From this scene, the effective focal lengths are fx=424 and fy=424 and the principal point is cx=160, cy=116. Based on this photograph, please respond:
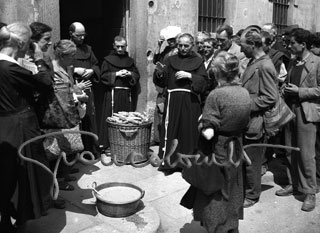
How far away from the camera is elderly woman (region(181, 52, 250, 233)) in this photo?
12.4 ft

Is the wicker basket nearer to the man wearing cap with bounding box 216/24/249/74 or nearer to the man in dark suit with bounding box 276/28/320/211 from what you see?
the man wearing cap with bounding box 216/24/249/74

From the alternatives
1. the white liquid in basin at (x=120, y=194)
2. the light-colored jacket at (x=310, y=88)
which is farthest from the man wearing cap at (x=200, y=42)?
the white liquid in basin at (x=120, y=194)

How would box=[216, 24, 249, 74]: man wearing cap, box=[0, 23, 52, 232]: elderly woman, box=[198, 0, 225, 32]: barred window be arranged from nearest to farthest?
1. box=[0, 23, 52, 232]: elderly woman
2. box=[216, 24, 249, 74]: man wearing cap
3. box=[198, 0, 225, 32]: barred window

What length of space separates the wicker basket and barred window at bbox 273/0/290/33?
642cm

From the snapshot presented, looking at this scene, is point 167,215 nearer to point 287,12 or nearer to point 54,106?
point 54,106

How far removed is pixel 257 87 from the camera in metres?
5.07

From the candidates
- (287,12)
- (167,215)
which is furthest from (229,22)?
(167,215)

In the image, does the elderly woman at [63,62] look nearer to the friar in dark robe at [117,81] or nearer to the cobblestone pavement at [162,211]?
the cobblestone pavement at [162,211]

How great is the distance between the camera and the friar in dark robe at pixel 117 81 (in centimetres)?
695

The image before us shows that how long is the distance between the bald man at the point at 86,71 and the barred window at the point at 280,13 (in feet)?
20.9

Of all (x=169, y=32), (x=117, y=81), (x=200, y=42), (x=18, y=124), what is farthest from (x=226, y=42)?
(x=18, y=124)

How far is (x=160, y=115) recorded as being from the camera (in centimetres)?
749

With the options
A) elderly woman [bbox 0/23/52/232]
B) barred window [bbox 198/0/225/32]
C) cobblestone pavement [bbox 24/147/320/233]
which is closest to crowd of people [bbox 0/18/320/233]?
elderly woman [bbox 0/23/52/232]

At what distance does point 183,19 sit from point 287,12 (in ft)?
16.4
